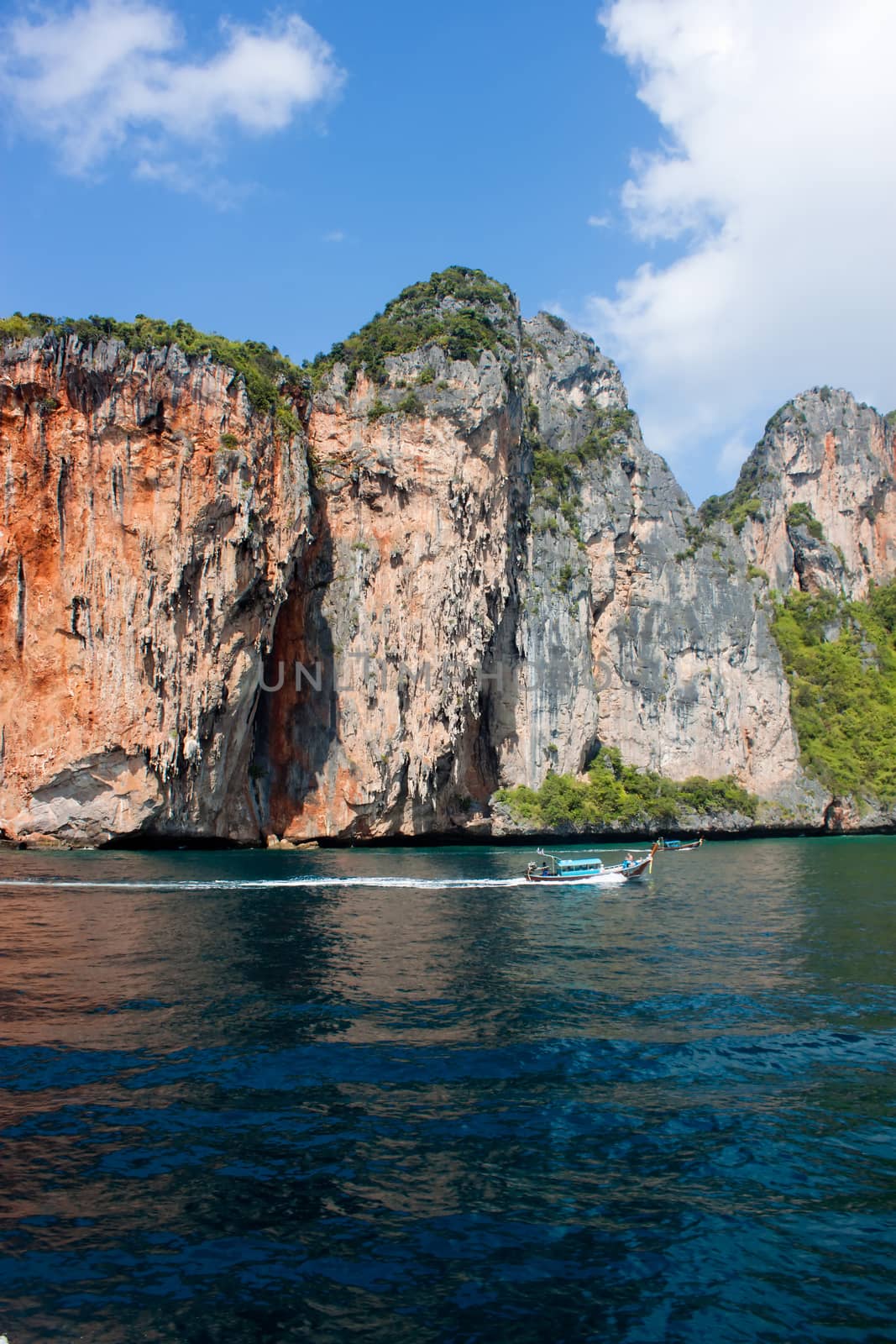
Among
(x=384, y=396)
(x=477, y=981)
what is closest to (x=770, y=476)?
(x=384, y=396)

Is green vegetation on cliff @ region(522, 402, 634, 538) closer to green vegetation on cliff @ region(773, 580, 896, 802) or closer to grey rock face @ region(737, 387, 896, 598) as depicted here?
grey rock face @ region(737, 387, 896, 598)

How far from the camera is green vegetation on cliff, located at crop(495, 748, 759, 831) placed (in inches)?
2453

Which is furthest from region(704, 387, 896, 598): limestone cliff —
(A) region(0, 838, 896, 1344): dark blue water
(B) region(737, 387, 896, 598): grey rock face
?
(A) region(0, 838, 896, 1344): dark blue water

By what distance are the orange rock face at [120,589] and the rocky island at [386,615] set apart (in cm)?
13

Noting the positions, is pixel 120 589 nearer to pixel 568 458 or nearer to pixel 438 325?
pixel 438 325

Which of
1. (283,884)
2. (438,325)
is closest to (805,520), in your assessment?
(438,325)

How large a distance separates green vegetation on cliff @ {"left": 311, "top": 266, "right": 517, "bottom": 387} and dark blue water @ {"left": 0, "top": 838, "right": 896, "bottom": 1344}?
158ft

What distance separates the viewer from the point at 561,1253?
7.68 m

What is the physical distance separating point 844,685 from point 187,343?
67.3 metres

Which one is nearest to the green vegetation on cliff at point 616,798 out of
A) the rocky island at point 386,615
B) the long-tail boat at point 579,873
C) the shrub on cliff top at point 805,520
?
the rocky island at point 386,615

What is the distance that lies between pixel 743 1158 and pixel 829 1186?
2.99 feet

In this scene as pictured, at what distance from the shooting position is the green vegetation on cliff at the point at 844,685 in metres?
77.1

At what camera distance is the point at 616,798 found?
219 ft

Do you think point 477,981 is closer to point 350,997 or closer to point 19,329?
point 350,997
